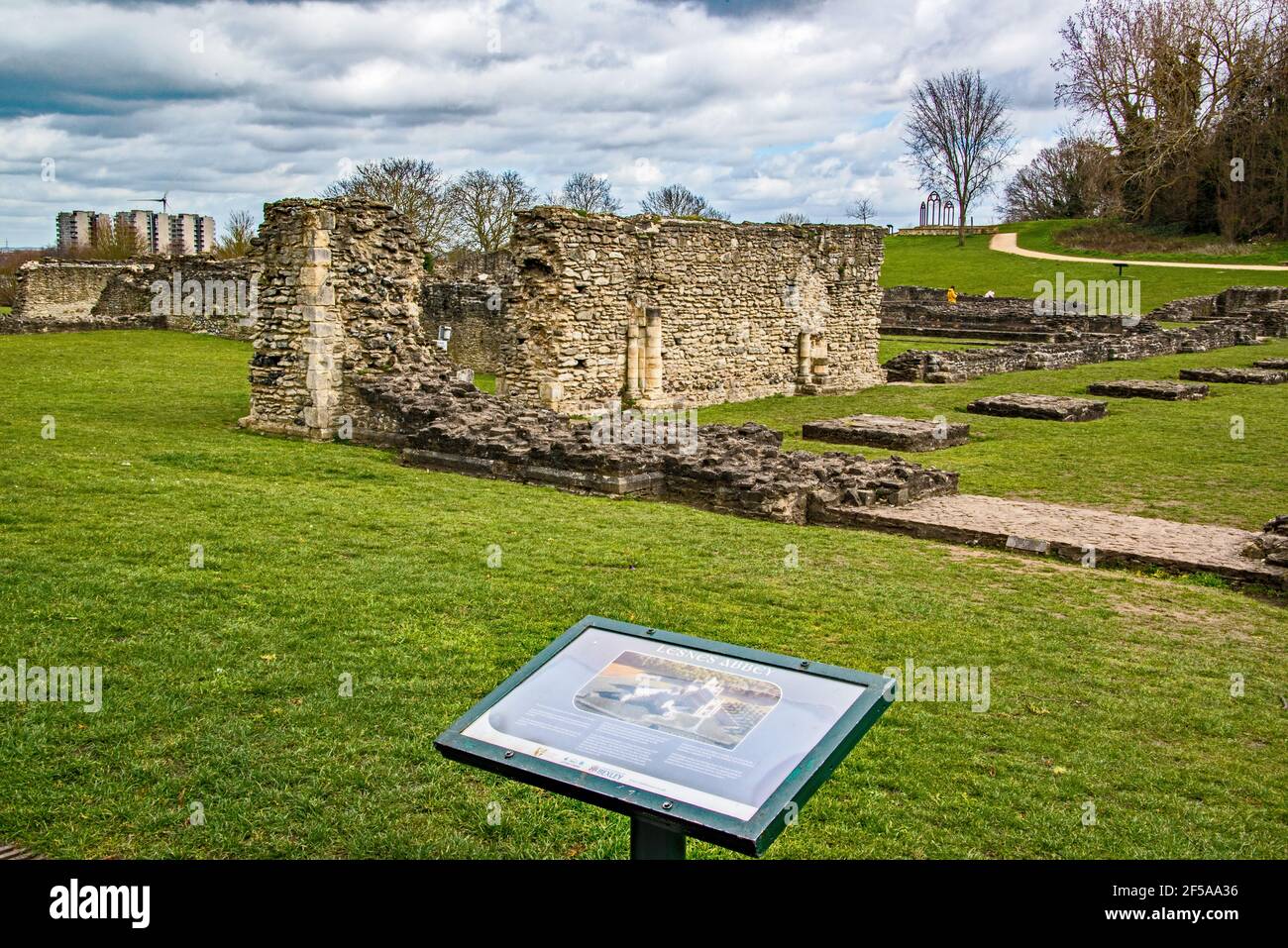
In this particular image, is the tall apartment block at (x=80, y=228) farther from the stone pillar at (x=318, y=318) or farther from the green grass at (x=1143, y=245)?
the green grass at (x=1143, y=245)

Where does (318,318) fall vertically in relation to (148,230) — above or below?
below

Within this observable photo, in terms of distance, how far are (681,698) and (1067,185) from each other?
3222 inches

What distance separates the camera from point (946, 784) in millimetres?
5527

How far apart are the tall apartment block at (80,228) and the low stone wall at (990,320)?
1393 inches

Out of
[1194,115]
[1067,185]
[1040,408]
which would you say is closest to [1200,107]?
[1194,115]

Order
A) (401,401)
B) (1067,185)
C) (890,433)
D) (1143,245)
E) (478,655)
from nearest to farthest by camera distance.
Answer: (478,655) < (401,401) < (890,433) < (1143,245) < (1067,185)

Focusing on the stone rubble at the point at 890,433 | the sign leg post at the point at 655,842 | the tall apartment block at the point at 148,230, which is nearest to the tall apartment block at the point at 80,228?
the tall apartment block at the point at 148,230

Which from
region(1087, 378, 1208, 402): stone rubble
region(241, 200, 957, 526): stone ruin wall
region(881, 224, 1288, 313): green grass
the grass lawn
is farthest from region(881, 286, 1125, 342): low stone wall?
the grass lawn

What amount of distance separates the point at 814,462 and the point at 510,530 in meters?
4.41

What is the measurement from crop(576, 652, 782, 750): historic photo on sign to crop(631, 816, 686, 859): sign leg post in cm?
30

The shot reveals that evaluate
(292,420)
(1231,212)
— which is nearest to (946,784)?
(292,420)

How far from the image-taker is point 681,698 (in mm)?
3812

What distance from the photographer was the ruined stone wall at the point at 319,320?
15211mm

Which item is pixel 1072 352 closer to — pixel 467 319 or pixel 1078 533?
pixel 467 319
